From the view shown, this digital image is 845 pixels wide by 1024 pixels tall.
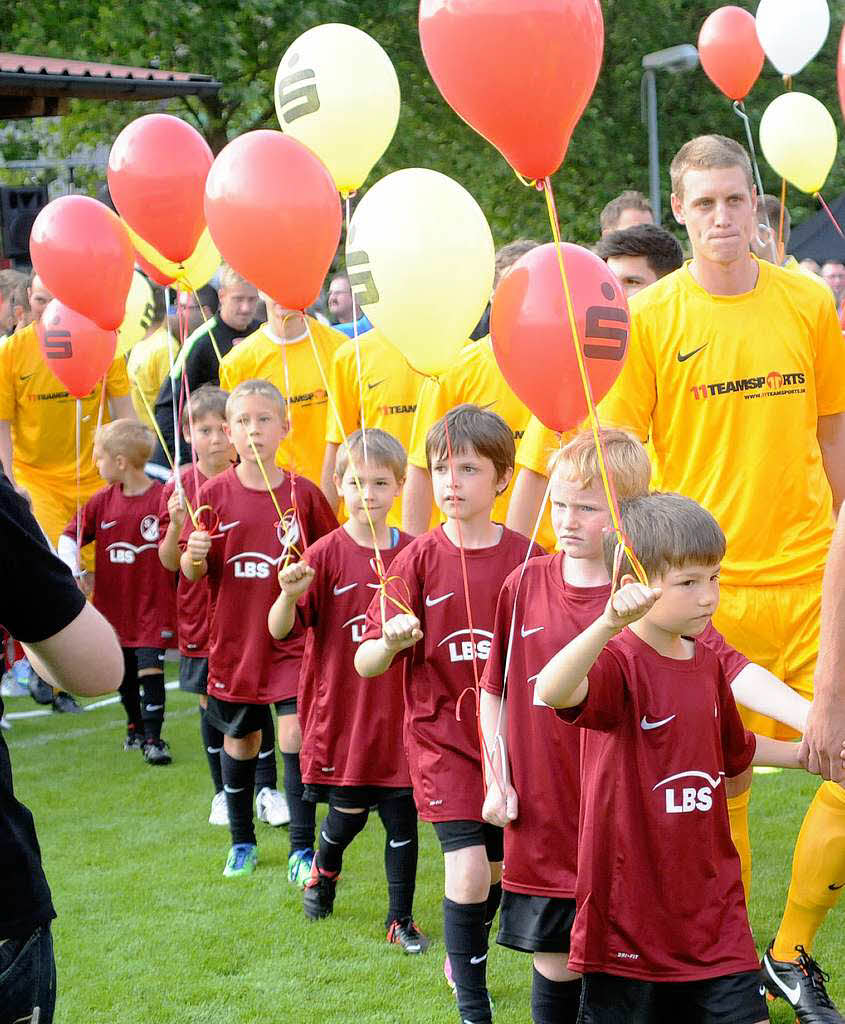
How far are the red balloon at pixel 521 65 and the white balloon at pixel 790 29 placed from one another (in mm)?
7001

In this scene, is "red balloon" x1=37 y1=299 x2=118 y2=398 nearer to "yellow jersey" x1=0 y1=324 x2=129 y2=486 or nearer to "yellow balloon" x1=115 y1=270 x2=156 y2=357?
"yellow balloon" x1=115 y1=270 x2=156 y2=357

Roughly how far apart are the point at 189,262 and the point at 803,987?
4066 millimetres

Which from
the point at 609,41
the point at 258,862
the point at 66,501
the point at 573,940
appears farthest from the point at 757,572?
the point at 609,41

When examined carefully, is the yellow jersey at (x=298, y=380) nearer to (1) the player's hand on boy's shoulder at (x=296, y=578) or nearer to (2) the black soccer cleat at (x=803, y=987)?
(1) the player's hand on boy's shoulder at (x=296, y=578)

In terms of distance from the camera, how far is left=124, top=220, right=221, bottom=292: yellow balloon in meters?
6.67

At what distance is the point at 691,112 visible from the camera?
24359 mm

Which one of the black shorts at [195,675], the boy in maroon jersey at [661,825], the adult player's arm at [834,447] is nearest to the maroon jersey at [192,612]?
the black shorts at [195,675]

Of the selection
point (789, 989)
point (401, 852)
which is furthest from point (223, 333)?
point (789, 989)

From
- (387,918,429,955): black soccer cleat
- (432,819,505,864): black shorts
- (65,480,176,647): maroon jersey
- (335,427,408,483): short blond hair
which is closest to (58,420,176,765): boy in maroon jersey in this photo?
(65,480,176,647): maroon jersey

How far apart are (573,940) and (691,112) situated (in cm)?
2248

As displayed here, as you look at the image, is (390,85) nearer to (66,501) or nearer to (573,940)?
(573,940)

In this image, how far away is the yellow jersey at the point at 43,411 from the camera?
9.19 m

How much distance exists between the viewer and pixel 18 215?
45.9 feet

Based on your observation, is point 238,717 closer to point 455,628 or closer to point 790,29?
point 455,628
